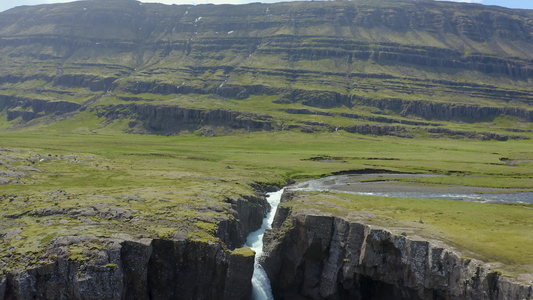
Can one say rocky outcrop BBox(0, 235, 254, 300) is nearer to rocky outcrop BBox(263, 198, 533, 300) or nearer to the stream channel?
rocky outcrop BBox(263, 198, 533, 300)

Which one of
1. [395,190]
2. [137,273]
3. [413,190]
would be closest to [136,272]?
[137,273]

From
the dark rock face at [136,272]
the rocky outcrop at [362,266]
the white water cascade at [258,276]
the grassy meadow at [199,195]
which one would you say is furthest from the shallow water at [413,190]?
the dark rock face at [136,272]

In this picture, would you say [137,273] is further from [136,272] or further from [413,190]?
[413,190]

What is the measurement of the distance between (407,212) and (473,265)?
2914 cm

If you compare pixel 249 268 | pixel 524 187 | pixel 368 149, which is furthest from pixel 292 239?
pixel 368 149

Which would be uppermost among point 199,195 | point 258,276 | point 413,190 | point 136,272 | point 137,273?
point 199,195

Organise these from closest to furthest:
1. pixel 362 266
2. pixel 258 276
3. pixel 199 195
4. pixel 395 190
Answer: pixel 362 266, pixel 258 276, pixel 199 195, pixel 395 190

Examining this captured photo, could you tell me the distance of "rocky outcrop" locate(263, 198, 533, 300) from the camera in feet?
145

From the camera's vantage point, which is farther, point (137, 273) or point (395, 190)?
point (395, 190)

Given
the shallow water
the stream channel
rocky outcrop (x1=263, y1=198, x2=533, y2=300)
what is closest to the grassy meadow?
rocky outcrop (x1=263, y1=198, x2=533, y2=300)

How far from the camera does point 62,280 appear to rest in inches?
1766

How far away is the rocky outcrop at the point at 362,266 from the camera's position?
145ft

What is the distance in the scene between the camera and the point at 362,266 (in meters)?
54.6

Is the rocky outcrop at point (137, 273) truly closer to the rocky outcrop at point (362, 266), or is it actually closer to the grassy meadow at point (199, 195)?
the grassy meadow at point (199, 195)
